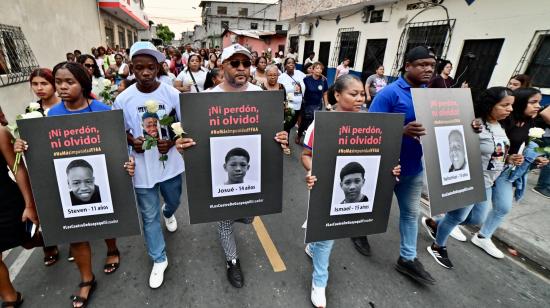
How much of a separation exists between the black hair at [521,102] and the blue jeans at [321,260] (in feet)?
8.32

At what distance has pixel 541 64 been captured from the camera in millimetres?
5984

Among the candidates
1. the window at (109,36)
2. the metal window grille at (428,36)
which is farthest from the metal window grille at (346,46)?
the window at (109,36)

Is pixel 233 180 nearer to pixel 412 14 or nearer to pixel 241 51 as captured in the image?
pixel 241 51

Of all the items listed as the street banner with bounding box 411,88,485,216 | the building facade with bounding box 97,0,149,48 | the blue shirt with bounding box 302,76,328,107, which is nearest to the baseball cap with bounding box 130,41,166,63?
the street banner with bounding box 411,88,485,216

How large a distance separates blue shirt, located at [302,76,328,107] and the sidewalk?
13.7 feet

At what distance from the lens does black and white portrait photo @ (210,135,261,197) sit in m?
2.12

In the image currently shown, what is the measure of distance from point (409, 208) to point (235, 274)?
5.97 ft

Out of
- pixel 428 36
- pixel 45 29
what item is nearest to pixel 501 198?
pixel 428 36

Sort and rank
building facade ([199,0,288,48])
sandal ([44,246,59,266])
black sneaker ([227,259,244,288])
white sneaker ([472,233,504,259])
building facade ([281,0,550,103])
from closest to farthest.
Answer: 1. black sneaker ([227,259,244,288])
2. sandal ([44,246,59,266])
3. white sneaker ([472,233,504,259])
4. building facade ([281,0,550,103])
5. building facade ([199,0,288,48])

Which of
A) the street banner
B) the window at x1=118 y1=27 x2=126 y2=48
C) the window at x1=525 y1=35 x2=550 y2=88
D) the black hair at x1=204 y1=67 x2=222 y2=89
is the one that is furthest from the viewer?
the window at x1=118 y1=27 x2=126 y2=48

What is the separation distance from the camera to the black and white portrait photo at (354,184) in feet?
6.99

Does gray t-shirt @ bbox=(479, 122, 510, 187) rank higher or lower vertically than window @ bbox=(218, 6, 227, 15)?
lower

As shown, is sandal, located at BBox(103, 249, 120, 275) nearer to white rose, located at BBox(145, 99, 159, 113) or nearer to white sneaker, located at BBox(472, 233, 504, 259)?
white rose, located at BBox(145, 99, 159, 113)

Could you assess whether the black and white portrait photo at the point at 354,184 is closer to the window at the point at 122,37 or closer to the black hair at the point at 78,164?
the black hair at the point at 78,164
